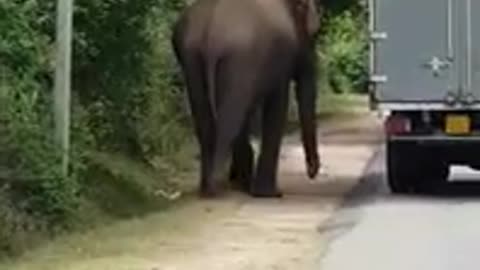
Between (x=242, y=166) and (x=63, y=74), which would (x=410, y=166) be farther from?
(x=63, y=74)

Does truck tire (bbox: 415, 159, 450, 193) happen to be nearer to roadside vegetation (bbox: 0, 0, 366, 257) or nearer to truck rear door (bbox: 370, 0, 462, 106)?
truck rear door (bbox: 370, 0, 462, 106)

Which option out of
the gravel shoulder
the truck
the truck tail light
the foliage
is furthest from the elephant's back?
the foliage

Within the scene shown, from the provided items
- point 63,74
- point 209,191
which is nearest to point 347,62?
point 209,191

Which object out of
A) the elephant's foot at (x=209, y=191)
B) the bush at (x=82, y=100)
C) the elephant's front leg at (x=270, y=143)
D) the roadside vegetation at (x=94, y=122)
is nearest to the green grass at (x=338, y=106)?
the roadside vegetation at (x=94, y=122)

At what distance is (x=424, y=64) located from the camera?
797 inches

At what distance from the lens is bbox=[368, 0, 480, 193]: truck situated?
20109mm

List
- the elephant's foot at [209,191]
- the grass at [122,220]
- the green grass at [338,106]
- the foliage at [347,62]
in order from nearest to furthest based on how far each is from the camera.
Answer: the grass at [122,220]
the elephant's foot at [209,191]
the green grass at [338,106]
the foliage at [347,62]

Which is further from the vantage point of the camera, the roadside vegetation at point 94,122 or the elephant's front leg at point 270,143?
the elephant's front leg at point 270,143

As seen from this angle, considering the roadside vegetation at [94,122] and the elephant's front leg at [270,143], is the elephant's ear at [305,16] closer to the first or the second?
the elephant's front leg at [270,143]

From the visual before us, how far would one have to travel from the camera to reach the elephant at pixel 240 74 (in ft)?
64.4

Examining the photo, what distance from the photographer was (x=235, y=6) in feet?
66.3

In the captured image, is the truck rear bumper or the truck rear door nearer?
the truck rear bumper

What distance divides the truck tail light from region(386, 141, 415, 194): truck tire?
0.53 metres

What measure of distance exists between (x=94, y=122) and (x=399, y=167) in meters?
4.25
